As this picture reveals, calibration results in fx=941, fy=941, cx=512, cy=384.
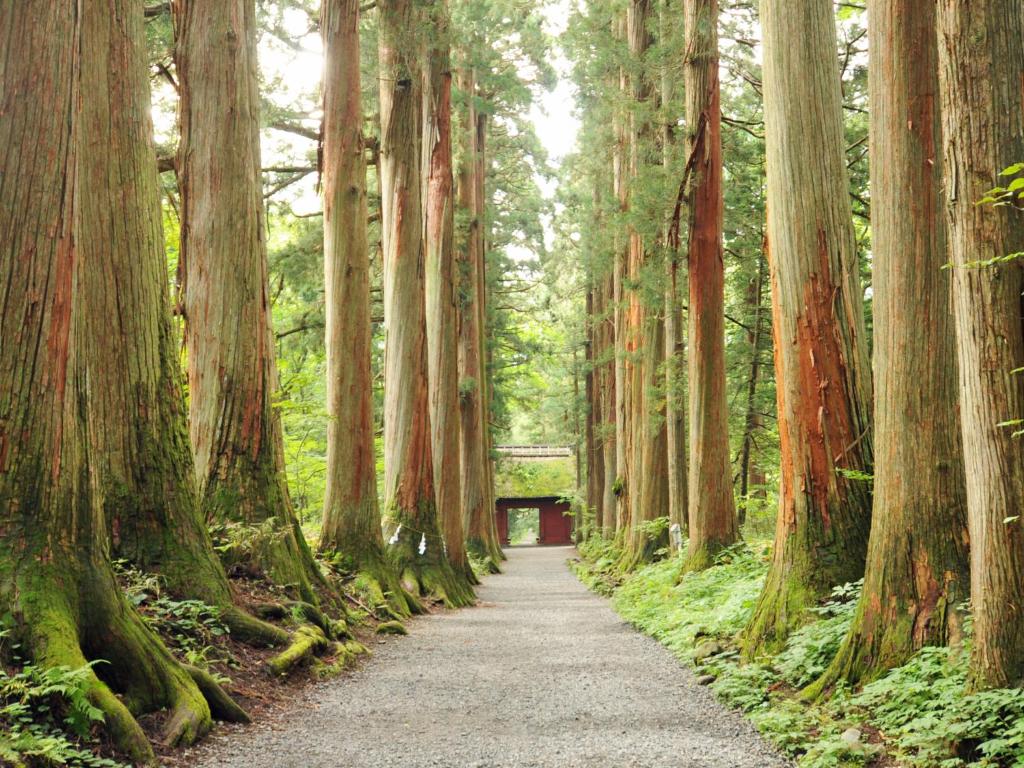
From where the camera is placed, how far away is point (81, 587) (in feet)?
16.2

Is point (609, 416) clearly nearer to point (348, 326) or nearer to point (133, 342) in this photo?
point (348, 326)

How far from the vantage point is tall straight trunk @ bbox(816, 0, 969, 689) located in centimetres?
554

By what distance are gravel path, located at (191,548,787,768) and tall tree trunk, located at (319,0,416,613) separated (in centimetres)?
235

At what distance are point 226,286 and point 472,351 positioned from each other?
650 inches

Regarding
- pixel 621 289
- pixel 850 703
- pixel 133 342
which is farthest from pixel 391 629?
pixel 621 289

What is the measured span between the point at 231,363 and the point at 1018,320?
6752mm

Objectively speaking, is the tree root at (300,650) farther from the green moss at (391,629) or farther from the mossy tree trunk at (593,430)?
the mossy tree trunk at (593,430)

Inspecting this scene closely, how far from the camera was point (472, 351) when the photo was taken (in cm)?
2539

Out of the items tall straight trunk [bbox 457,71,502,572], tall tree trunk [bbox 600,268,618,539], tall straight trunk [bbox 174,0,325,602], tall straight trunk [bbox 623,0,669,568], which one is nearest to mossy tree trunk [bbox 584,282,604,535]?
tall tree trunk [bbox 600,268,618,539]

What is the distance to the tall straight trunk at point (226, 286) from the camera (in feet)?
28.9

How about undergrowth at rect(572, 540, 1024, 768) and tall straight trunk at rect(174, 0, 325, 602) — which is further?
tall straight trunk at rect(174, 0, 325, 602)

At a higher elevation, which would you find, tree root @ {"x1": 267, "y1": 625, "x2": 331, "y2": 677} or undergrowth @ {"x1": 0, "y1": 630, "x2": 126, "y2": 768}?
undergrowth @ {"x1": 0, "y1": 630, "x2": 126, "y2": 768}

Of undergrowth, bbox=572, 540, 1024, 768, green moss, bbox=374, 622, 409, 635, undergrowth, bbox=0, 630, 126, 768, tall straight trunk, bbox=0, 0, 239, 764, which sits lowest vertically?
green moss, bbox=374, 622, 409, 635

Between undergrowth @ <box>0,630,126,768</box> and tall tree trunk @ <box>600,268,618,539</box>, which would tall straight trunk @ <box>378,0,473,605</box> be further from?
A: tall tree trunk @ <box>600,268,618,539</box>
